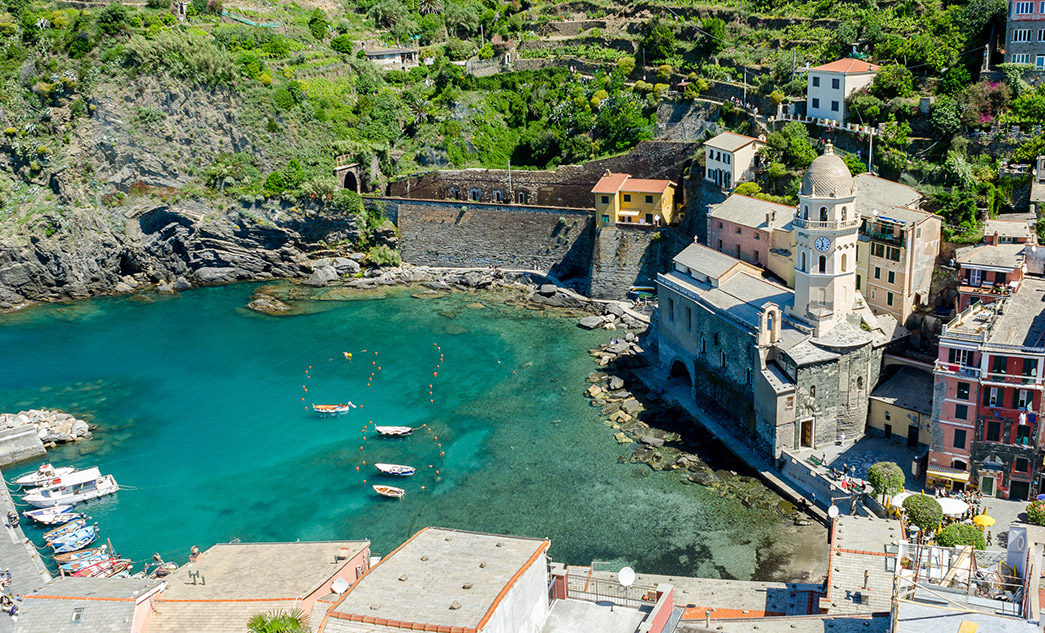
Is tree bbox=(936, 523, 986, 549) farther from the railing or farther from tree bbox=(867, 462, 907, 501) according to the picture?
the railing

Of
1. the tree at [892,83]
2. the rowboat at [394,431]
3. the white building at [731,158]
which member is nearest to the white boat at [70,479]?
the rowboat at [394,431]

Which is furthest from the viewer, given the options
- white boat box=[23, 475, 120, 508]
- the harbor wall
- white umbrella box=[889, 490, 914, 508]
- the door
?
the harbor wall

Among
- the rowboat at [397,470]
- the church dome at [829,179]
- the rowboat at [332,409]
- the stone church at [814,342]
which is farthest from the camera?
the rowboat at [332,409]

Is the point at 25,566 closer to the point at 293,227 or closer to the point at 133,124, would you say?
the point at 293,227

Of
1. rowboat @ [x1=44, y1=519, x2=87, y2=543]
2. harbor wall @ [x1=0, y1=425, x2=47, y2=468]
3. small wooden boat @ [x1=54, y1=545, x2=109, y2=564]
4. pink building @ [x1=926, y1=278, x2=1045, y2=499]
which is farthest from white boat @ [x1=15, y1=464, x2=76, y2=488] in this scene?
pink building @ [x1=926, y1=278, x2=1045, y2=499]

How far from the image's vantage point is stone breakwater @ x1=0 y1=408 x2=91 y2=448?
52.3 meters

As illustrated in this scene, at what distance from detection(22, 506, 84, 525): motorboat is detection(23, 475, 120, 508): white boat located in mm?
443

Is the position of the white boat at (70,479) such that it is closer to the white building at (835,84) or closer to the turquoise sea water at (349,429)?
the turquoise sea water at (349,429)

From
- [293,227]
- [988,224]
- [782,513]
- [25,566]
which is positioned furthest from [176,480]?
[988,224]

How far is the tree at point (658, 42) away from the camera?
82.1 m

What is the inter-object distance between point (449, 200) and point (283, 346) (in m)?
20.2

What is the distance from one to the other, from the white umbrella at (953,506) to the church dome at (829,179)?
1463cm

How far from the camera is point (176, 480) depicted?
48344 millimetres

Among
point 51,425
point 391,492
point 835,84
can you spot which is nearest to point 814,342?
point 391,492
